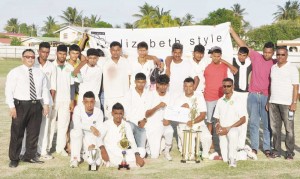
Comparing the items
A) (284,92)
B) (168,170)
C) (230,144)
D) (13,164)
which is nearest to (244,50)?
(284,92)

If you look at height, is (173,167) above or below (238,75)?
below

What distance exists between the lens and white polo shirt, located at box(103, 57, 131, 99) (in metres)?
8.05

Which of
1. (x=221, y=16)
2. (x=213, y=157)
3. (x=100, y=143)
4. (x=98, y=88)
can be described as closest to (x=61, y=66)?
(x=98, y=88)

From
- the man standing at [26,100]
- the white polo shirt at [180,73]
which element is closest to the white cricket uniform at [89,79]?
the man standing at [26,100]

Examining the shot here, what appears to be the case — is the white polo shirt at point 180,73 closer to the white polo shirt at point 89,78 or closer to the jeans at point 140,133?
the jeans at point 140,133

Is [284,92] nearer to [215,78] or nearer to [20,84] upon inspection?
[215,78]

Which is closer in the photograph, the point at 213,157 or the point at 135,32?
the point at 213,157

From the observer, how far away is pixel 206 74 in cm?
804

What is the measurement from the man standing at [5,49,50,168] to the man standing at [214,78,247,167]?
9.83 feet

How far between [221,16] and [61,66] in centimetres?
6867

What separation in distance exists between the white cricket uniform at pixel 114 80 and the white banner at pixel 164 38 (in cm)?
211

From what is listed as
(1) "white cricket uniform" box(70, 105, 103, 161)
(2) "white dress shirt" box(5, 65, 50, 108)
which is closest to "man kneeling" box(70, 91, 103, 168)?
(1) "white cricket uniform" box(70, 105, 103, 161)

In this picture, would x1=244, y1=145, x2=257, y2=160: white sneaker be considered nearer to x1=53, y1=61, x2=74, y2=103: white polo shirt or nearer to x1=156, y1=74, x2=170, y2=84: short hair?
x1=156, y1=74, x2=170, y2=84: short hair

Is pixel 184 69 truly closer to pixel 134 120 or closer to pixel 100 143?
pixel 134 120
